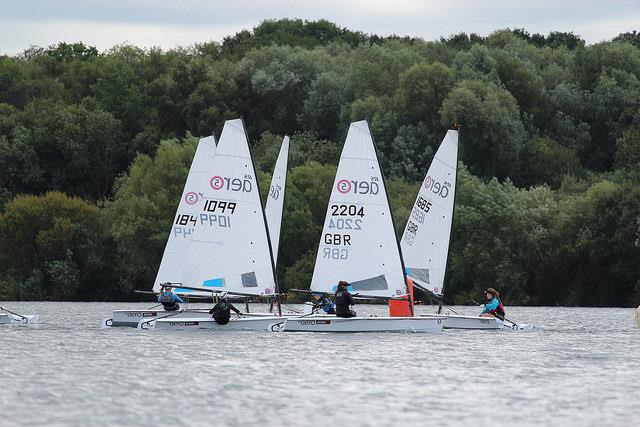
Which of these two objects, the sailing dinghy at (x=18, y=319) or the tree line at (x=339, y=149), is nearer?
the sailing dinghy at (x=18, y=319)

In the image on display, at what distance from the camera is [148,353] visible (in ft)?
136

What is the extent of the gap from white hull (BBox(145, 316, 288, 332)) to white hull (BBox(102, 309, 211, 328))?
61 cm

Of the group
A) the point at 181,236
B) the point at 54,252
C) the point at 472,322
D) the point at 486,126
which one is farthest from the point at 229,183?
the point at 54,252

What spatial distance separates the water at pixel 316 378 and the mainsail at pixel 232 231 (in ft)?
5.89

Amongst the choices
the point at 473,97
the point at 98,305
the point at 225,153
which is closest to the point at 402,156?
the point at 473,97

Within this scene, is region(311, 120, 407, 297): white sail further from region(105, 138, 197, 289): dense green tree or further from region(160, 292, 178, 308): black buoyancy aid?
region(105, 138, 197, 289): dense green tree

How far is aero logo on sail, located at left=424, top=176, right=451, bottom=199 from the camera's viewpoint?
5188 cm

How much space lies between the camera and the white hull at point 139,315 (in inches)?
1927

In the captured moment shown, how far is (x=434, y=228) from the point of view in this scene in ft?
170

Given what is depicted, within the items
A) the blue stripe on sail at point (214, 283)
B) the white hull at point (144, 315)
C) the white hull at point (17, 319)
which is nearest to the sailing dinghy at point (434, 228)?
the white hull at point (144, 315)

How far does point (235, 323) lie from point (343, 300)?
369cm

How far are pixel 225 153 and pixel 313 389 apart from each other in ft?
54.8

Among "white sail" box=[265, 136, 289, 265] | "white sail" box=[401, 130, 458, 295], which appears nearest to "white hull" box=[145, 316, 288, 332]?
"white sail" box=[401, 130, 458, 295]

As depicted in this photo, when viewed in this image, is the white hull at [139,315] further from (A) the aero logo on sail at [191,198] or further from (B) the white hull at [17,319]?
(A) the aero logo on sail at [191,198]
